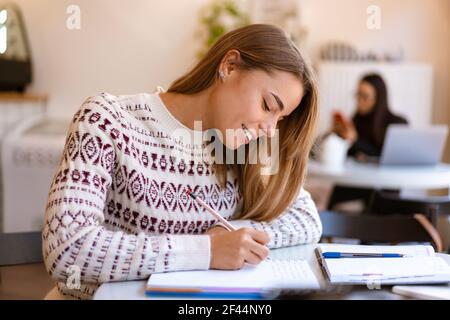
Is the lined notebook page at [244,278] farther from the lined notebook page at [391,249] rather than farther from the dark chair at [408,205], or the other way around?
the dark chair at [408,205]

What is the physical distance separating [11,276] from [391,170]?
162 cm

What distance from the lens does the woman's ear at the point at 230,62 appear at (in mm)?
896

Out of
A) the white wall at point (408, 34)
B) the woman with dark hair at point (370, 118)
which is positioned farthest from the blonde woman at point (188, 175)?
the white wall at point (408, 34)

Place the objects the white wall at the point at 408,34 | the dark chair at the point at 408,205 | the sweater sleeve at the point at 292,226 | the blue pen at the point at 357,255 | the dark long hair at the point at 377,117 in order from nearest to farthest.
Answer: the blue pen at the point at 357,255
the sweater sleeve at the point at 292,226
the dark chair at the point at 408,205
the dark long hair at the point at 377,117
the white wall at the point at 408,34

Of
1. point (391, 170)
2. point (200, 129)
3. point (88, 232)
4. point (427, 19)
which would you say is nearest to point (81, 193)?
point (88, 232)

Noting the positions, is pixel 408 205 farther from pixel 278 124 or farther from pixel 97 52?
pixel 97 52

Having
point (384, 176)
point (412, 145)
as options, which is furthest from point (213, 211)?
point (412, 145)

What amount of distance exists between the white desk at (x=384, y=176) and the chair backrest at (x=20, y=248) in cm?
138

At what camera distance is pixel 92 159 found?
2.59 feet

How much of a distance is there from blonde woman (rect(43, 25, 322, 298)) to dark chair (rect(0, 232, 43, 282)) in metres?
0.17

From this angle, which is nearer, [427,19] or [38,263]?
[38,263]

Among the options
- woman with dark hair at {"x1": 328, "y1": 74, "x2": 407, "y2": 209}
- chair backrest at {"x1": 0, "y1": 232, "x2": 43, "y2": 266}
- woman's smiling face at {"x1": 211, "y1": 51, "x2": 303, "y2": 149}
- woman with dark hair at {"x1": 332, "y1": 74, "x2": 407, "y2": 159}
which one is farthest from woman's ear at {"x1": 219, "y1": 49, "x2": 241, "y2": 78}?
woman with dark hair at {"x1": 332, "y1": 74, "x2": 407, "y2": 159}

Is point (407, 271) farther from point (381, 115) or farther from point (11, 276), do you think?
point (381, 115)

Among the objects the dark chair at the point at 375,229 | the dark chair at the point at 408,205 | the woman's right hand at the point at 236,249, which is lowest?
the dark chair at the point at 408,205
